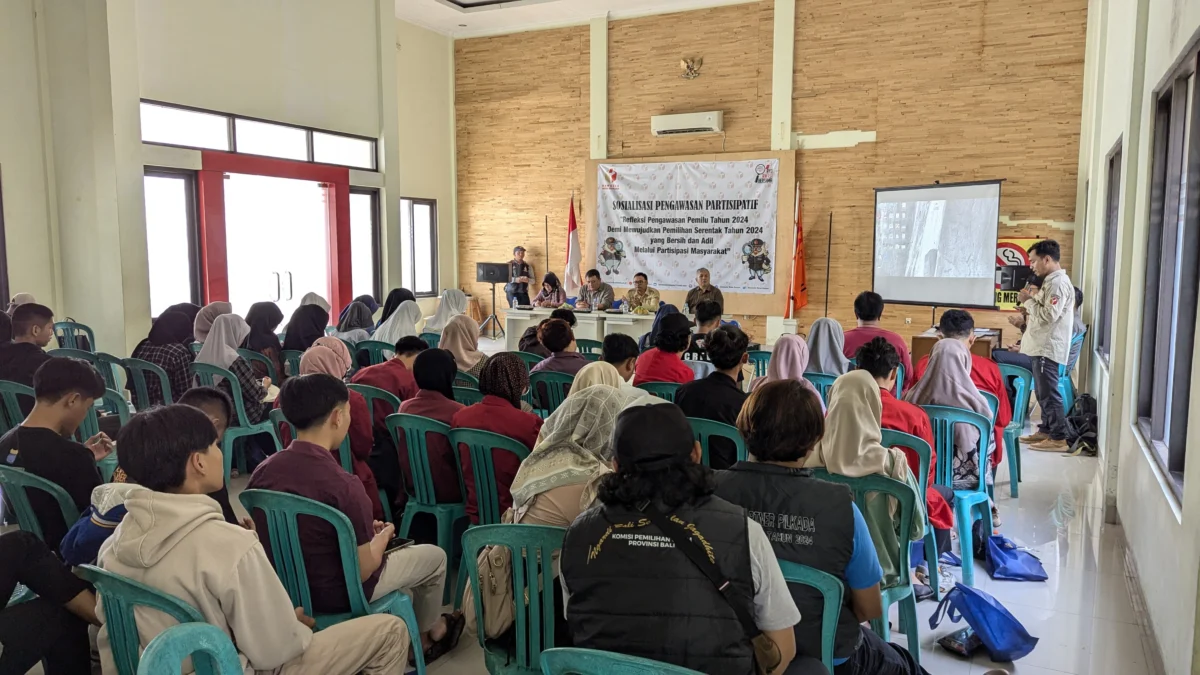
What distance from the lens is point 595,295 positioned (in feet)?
29.8

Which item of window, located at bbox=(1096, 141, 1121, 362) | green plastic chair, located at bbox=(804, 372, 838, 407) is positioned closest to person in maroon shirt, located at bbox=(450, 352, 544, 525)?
green plastic chair, located at bbox=(804, 372, 838, 407)

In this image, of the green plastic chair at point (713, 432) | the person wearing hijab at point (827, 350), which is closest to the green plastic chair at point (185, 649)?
the green plastic chair at point (713, 432)

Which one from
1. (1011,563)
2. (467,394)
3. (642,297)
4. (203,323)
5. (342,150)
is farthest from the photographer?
(642,297)

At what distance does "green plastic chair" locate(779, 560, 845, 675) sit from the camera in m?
1.69

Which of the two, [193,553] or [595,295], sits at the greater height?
[595,295]

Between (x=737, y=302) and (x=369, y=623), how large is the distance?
8.59m

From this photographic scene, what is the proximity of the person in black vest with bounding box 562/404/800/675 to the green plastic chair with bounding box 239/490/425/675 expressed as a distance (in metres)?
0.81

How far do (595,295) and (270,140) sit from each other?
12.5 feet

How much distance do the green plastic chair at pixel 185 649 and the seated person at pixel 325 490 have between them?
0.76 meters

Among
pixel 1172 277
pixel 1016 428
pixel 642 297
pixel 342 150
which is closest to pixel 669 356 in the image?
pixel 1016 428

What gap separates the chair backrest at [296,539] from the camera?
6.87 ft

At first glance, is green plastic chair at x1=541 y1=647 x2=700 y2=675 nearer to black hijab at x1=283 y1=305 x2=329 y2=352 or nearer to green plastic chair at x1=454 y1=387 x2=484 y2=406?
green plastic chair at x1=454 y1=387 x2=484 y2=406

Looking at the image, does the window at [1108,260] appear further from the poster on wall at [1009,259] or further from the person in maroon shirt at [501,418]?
the person in maroon shirt at [501,418]

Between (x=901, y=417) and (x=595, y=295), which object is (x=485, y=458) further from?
(x=595, y=295)
